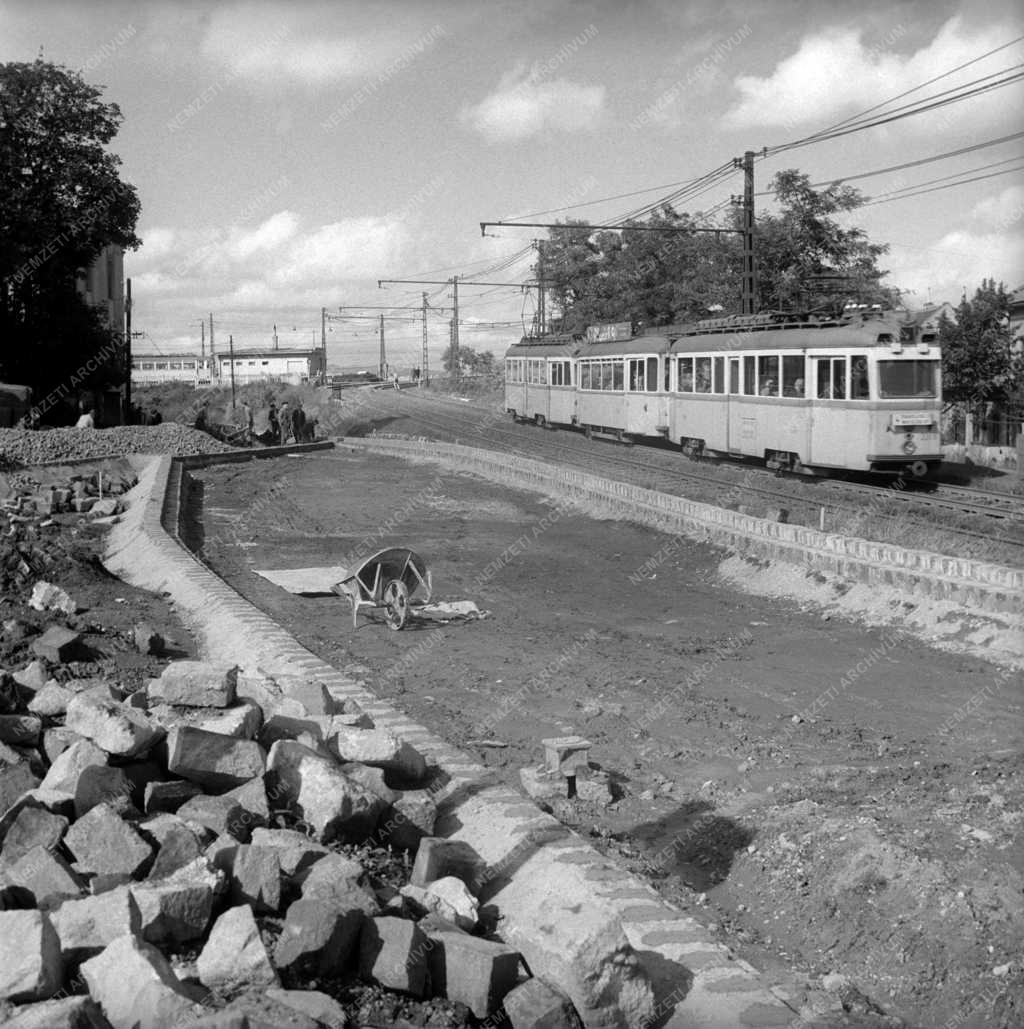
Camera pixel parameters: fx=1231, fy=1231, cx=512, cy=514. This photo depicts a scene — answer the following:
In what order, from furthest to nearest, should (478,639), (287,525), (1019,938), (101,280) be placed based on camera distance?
(101,280), (287,525), (478,639), (1019,938)

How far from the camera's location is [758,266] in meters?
38.0

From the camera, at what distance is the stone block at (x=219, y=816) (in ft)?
19.6

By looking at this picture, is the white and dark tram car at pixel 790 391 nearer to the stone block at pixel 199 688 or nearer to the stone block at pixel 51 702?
the stone block at pixel 199 688

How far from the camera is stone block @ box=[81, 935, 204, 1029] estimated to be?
434cm

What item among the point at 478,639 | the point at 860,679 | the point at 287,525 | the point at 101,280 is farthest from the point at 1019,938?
the point at 101,280

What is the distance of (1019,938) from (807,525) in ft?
40.5

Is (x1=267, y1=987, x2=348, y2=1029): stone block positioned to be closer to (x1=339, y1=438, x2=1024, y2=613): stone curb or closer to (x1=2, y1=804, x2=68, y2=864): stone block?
(x1=2, y1=804, x2=68, y2=864): stone block

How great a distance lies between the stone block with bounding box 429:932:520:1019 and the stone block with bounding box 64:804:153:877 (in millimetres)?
1400

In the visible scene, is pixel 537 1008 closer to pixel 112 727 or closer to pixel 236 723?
pixel 236 723

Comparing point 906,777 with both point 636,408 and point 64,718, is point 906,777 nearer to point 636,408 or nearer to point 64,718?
point 64,718

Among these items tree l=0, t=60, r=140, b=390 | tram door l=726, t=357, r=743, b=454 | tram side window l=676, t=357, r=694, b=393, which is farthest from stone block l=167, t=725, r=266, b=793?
tree l=0, t=60, r=140, b=390

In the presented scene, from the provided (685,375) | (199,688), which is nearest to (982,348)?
(685,375)

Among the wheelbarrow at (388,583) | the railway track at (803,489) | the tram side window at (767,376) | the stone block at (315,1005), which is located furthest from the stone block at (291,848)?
the tram side window at (767,376)

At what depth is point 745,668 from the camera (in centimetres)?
1166
